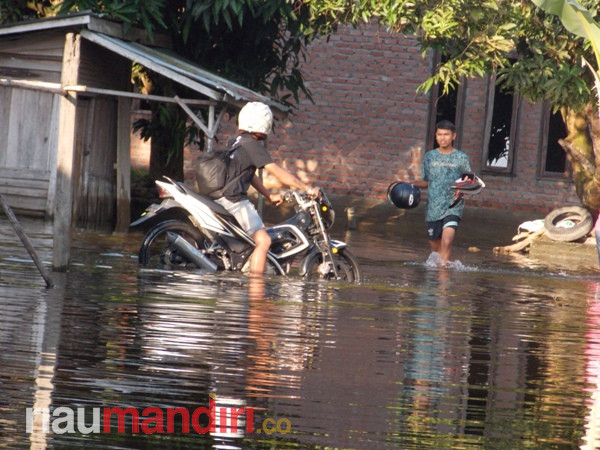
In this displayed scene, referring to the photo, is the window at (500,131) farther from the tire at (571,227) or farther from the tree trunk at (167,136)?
the tree trunk at (167,136)

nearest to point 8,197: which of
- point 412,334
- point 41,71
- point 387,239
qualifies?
point 41,71

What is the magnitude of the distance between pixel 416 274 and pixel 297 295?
3.21m

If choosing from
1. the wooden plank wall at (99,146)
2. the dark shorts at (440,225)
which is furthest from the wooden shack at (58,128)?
the dark shorts at (440,225)

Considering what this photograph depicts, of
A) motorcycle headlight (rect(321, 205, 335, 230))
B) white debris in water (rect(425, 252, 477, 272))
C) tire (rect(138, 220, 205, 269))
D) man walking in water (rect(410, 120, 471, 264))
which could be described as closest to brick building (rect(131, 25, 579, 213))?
white debris in water (rect(425, 252, 477, 272))

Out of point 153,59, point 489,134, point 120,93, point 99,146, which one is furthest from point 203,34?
point 489,134

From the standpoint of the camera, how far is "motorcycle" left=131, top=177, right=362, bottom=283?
33.9 feet

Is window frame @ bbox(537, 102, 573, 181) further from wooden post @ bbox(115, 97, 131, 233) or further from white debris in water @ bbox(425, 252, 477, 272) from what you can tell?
wooden post @ bbox(115, 97, 131, 233)

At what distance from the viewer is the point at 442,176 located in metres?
13.2

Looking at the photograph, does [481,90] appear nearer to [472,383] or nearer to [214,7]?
[214,7]

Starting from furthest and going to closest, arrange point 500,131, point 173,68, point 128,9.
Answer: point 500,131 < point 128,9 < point 173,68

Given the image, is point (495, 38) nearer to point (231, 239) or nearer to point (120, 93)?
point (120, 93)

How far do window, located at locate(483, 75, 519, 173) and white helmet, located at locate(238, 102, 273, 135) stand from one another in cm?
1100

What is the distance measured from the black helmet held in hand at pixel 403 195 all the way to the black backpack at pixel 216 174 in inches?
117

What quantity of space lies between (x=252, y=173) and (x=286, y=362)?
3.92 metres
